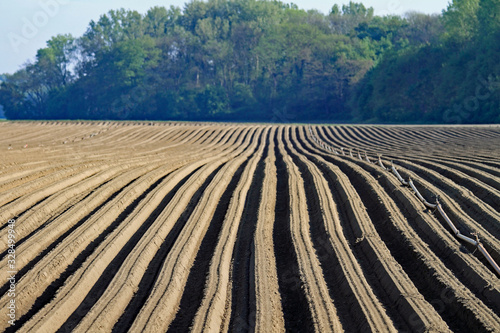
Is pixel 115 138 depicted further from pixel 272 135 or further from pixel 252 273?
pixel 252 273

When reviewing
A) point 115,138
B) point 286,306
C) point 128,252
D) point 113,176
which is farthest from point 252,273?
point 115,138

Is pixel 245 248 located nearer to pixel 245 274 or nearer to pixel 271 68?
pixel 245 274

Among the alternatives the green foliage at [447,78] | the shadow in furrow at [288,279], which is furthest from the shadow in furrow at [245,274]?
the green foliage at [447,78]

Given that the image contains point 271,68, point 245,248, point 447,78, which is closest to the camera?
point 245,248

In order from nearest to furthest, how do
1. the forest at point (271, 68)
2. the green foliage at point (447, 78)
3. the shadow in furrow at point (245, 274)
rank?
the shadow in furrow at point (245, 274)
the green foliage at point (447, 78)
the forest at point (271, 68)

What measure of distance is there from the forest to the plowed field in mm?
37335

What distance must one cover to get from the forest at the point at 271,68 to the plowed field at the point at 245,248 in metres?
37.3

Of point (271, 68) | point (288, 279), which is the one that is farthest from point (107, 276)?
point (271, 68)

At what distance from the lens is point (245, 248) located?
9773mm

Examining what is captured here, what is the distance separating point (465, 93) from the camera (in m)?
52.3

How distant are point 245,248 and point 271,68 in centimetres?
7649

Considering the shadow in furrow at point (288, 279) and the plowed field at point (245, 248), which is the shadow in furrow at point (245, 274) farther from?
the shadow in furrow at point (288, 279)

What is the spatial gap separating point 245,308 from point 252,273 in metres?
1.18

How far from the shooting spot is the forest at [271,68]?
5722cm
